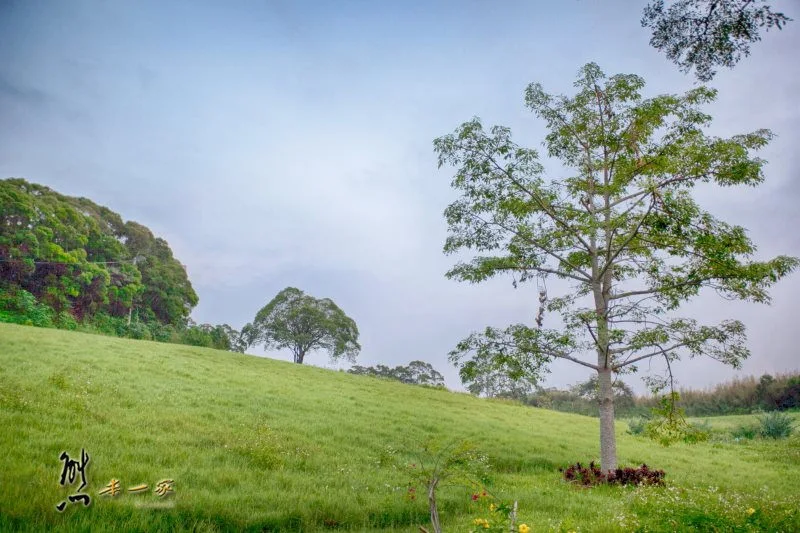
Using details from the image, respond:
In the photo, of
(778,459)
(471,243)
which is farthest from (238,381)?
(778,459)

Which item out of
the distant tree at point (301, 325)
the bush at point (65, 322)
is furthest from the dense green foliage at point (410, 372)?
the bush at point (65, 322)

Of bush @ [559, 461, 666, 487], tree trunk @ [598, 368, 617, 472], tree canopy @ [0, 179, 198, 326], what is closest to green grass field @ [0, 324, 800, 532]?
bush @ [559, 461, 666, 487]

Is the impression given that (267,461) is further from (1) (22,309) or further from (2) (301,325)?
(2) (301,325)

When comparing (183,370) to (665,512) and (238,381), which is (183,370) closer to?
(238,381)

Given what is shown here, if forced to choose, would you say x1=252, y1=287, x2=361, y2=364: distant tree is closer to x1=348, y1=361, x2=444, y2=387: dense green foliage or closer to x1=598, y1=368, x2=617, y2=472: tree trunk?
x1=348, y1=361, x2=444, y2=387: dense green foliage

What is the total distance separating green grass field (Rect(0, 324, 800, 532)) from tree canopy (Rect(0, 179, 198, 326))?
11.9 m

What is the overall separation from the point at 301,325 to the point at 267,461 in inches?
1883

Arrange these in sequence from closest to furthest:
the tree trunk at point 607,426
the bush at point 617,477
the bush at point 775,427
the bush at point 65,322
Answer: the bush at point 617,477
the tree trunk at point 607,426
the bush at point 775,427
the bush at point 65,322

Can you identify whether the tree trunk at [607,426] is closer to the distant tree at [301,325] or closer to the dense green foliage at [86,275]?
the dense green foliage at [86,275]

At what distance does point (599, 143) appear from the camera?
1320 cm

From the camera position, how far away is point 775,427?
24750mm

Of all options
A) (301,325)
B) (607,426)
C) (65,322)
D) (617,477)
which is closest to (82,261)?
(65,322)

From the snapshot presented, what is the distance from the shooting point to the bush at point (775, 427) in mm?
24469

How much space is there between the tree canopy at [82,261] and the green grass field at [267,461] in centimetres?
1191
